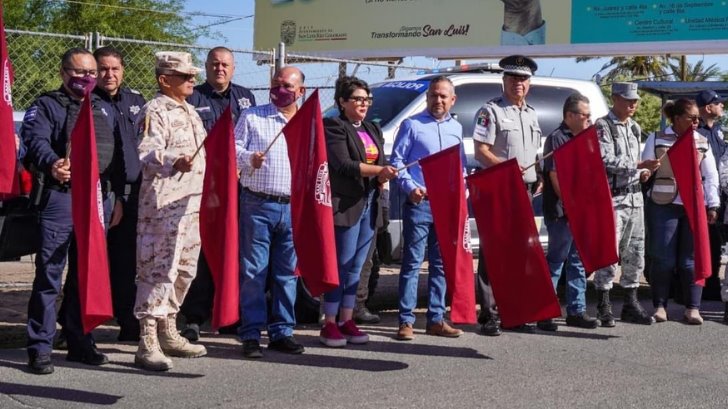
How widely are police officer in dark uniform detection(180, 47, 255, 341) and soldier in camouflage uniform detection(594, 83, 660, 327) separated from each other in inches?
110

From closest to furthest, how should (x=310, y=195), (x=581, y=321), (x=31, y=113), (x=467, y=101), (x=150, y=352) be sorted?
(x=31, y=113) < (x=150, y=352) < (x=310, y=195) < (x=581, y=321) < (x=467, y=101)

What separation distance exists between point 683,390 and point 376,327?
2.77 m

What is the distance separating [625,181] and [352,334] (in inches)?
102

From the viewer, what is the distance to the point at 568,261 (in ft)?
29.8

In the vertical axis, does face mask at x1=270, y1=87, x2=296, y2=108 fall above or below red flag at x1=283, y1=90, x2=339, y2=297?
above

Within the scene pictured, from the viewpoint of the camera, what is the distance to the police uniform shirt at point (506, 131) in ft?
28.3

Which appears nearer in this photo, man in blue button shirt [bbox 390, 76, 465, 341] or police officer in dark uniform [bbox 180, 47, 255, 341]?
police officer in dark uniform [bbox 180, 47, 255, 341]

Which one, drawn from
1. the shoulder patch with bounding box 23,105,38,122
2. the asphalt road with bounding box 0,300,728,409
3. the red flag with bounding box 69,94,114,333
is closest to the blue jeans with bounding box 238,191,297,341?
the asphalt road with bounding box 0,300,728,409

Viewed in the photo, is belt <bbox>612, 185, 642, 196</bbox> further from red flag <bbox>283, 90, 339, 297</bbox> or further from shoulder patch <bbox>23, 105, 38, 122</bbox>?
shoulder patch <bbox>23, 105, 38, 122</bbox>

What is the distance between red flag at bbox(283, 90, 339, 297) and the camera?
7254 mm

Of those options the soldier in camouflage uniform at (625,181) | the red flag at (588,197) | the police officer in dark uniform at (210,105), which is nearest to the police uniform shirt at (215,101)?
the police officer in dark uniform at (210,105)

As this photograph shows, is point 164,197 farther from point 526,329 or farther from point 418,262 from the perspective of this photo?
point 526,329

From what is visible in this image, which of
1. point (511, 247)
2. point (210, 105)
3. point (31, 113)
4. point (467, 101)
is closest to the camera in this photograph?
point (31, 113)

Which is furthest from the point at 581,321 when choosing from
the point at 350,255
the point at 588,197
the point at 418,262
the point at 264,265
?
the point at 264,265
